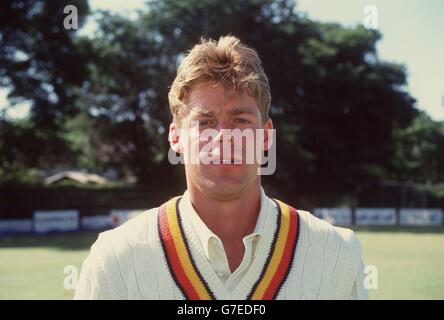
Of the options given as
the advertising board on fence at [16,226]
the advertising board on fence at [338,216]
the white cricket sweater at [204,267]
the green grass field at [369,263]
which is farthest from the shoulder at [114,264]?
the advertising board on fence at [338,216]

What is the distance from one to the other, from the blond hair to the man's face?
0.10 feet

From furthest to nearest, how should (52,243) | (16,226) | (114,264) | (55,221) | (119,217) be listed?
(119,217), (55,221), (16,226), (52,243), (114,264)

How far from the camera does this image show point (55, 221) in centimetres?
2480

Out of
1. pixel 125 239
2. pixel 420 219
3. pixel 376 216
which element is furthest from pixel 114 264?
pixel 420 219

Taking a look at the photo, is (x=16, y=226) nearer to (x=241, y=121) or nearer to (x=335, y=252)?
(x=241, y=121)

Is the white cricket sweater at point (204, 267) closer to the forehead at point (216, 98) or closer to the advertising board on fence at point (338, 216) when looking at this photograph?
the forehead at point (216, 98)

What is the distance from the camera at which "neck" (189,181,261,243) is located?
229 cm

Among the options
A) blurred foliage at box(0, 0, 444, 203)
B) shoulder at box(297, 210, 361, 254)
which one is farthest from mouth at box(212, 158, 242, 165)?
blurred foliage at box(0, 0, 444, 203)

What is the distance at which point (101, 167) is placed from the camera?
36.0m

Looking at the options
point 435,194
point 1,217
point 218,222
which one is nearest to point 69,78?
point 1,217

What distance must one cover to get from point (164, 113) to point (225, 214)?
100ft

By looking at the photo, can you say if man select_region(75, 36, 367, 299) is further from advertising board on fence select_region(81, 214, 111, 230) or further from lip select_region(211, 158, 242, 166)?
advertising board on fence select_region(81, 214, 111, 230)
